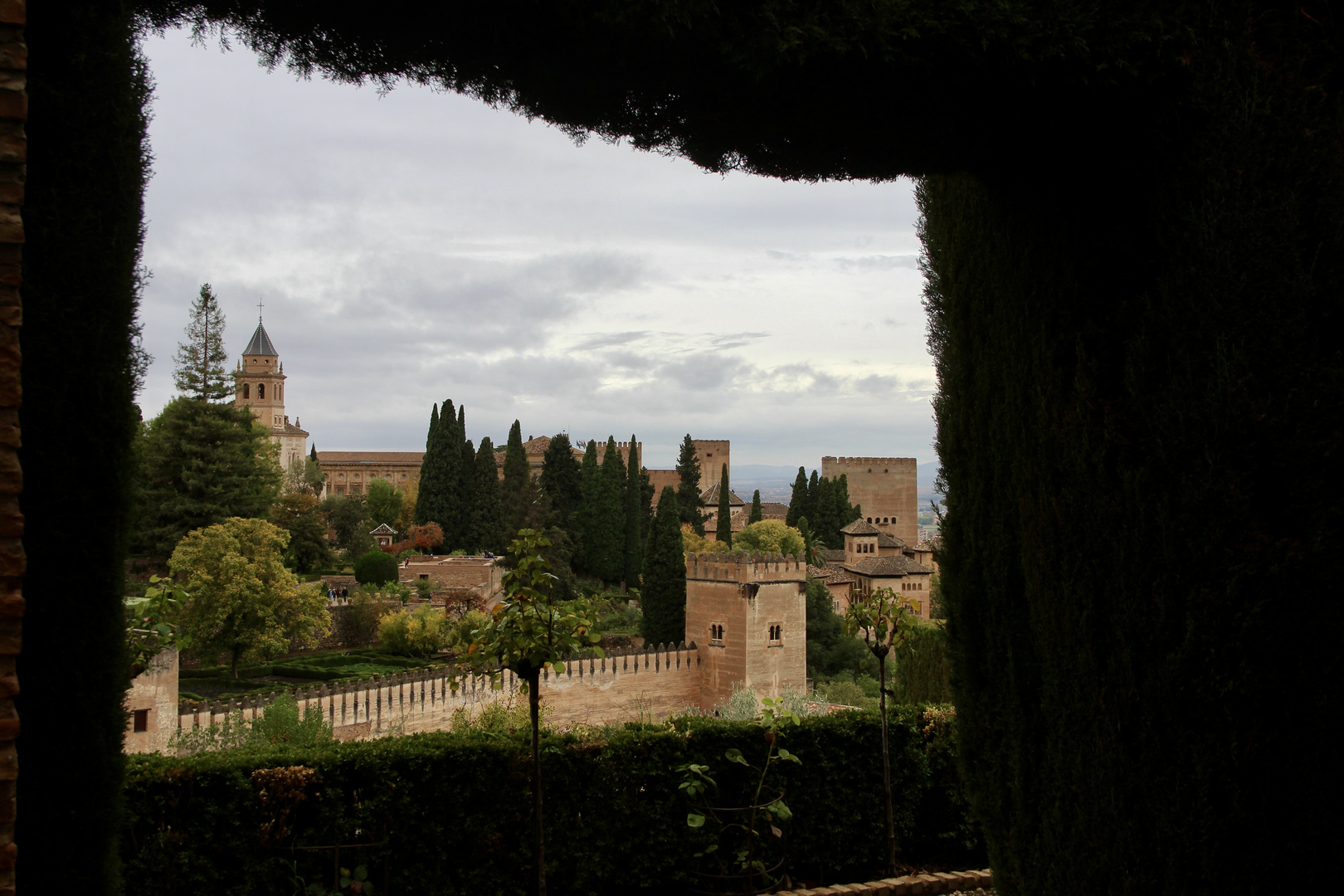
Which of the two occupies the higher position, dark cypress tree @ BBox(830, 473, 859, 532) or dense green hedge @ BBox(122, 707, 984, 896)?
dark cypress tree @ BBox(830, 473, 859, 532)

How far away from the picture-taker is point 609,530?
135ft

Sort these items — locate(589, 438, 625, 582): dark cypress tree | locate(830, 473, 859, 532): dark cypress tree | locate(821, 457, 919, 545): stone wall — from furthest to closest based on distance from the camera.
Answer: locate(821, 457, 919, 545): stone wall → locate(830, 473, 859, 532): dark cypress tree → locate(589, 438, 625, 582): dark cypress tree

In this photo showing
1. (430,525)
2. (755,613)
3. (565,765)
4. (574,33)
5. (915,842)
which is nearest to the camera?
(574,33)

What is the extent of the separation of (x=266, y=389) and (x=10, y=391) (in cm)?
6722

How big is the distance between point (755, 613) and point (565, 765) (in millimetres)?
18499

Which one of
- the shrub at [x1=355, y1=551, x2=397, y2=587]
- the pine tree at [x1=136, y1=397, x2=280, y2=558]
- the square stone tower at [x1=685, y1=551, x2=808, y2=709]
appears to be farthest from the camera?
the shrub at [x1=355, y1=551, x2=397, y2=587]

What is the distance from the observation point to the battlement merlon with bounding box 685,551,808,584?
2466cm

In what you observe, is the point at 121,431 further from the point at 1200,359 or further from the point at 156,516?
the point at 156,516

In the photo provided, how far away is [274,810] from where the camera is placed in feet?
18.4

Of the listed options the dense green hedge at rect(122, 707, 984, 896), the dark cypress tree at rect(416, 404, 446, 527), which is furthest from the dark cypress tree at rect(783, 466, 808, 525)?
the dense green hedge at rect(122, 707, 984, 896)

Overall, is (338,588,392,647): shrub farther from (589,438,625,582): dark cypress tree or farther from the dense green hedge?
the dense green hedge

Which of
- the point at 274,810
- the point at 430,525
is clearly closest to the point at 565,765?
the point at 274,810

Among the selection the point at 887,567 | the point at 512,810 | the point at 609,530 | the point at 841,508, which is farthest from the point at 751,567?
the point at 841,508

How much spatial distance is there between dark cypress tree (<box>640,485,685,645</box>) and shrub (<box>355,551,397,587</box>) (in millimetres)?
10873
